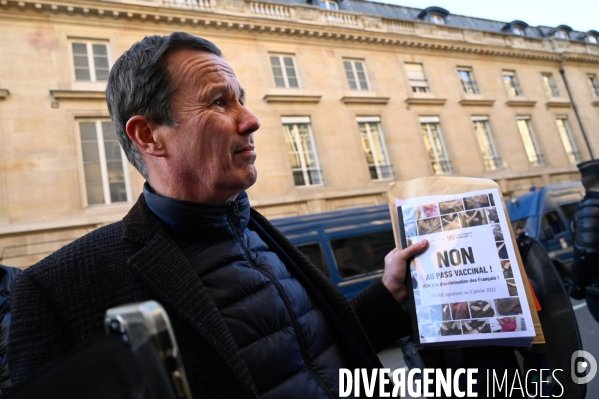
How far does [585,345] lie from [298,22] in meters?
12.3

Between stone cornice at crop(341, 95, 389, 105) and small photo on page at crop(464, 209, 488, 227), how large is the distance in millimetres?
12109

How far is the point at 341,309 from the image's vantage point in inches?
53.9

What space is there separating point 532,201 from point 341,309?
9.22 metres

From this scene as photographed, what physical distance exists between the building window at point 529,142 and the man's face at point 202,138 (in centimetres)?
1847

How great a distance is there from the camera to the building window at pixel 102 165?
934cm

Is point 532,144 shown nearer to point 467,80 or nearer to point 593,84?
point 467,80

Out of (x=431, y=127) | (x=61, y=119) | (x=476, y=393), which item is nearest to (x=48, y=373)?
(x=476, y=393)

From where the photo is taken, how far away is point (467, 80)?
16.3 meters

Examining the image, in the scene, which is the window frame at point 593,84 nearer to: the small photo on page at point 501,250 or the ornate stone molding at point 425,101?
the ornate stone molding at point 425,101

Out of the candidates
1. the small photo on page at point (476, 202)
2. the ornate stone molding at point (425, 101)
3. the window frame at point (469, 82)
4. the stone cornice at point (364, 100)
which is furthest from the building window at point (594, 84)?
the small photo on page at point (476, 202)

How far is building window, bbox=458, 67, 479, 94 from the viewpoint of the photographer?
16109 mm

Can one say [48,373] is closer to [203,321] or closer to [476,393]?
[203,321]

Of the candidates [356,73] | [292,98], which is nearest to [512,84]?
[356,73]

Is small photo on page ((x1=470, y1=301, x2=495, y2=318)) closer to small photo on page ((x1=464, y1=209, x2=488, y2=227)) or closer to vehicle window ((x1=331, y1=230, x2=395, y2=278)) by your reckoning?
small photo on page ((x1=464, y1=209, x2=488, y2=227))
